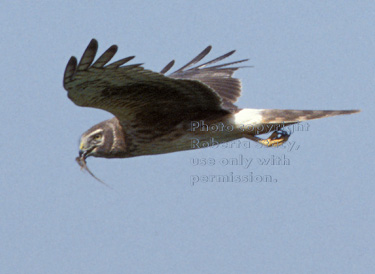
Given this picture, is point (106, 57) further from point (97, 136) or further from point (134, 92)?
point (97, 136)

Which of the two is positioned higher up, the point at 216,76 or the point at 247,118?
the point at 216,76

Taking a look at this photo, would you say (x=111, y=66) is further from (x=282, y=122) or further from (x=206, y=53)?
(x=206, y=53)

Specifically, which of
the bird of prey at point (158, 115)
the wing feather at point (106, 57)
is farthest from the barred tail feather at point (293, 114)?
the wing feather at point (106, 57)

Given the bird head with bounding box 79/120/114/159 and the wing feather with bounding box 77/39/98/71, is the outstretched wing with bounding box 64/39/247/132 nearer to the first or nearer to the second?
the wing feather with bounding box 77/39/98/71

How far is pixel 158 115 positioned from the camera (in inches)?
295

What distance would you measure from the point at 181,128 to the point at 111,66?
1.45m

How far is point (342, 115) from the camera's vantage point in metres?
7.25

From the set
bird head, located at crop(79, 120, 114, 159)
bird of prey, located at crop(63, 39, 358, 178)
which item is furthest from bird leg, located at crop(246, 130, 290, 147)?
bird head, located at crop(79, 120, 114, 159)

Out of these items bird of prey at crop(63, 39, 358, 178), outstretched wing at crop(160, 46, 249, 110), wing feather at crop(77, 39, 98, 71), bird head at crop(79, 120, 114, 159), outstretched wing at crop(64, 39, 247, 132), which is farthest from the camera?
outstretched wing at crop(160, 46, 249, 110)

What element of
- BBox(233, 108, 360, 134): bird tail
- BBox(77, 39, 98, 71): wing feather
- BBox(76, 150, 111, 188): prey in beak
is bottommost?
BBox(76, 150, 111, 188): prey in beak

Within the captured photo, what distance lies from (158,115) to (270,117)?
1145 mm

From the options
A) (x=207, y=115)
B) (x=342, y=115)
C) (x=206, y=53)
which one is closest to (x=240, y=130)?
(x=207, y=115)

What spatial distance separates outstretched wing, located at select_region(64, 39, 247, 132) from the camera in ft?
20.9

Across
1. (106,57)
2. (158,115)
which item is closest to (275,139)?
(158,115)
